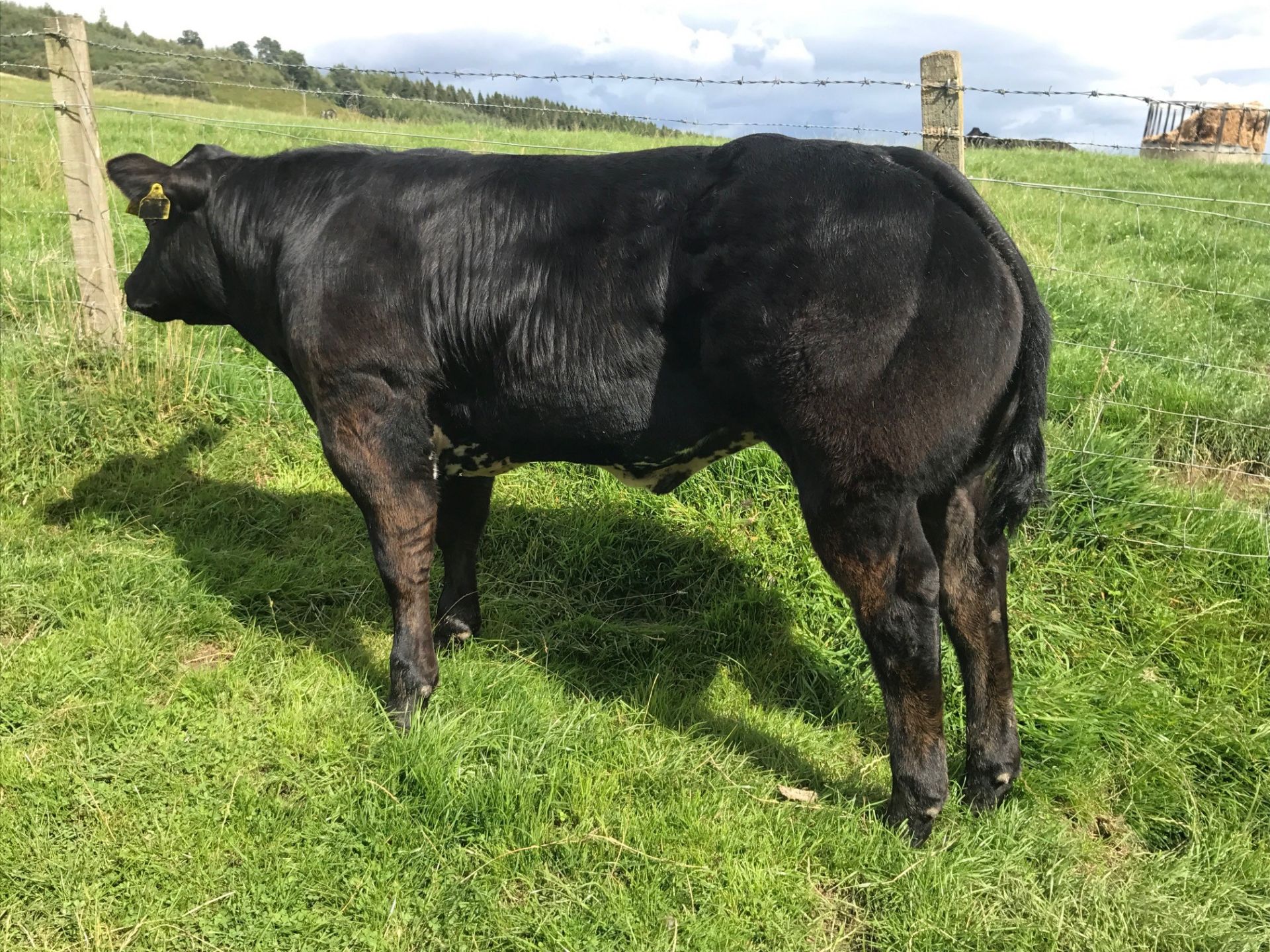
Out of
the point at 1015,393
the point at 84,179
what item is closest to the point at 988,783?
the point at 1015,393

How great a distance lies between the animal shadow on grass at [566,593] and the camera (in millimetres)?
3721

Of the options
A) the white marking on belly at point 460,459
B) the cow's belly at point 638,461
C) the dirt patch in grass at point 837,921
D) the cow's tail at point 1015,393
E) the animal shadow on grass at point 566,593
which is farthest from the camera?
the animal shadow on grass at point 566,593

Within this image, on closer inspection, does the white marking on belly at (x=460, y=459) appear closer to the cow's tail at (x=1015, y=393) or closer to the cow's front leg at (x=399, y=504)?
the cow's front leg at (x=399, y=504)

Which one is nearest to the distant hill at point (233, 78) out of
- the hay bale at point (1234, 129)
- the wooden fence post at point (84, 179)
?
the wooden fence post at point (84, 179)

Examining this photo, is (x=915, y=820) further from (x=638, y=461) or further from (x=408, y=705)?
(x=408, y=705)

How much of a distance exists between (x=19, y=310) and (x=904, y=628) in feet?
20.8

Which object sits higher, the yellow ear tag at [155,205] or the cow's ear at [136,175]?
the cow's ear at [136,175]

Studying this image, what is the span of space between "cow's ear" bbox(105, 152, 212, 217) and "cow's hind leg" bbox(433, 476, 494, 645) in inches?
68.9

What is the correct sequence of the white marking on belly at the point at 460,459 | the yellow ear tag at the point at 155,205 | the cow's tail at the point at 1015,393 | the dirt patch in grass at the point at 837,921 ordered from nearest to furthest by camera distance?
the dirt patch in grass at the point at 837,921, the cow's tail at the point at 1015,393, the white marking on belly at the point at 460,459, the yellow ear tag at the point at 155,205

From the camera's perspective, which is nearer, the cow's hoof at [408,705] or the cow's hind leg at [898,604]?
the cow's hind leg at [898,604]

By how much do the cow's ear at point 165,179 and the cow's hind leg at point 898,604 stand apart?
10.3 feet

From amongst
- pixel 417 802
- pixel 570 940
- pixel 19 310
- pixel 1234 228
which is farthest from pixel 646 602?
pixel 1234 228

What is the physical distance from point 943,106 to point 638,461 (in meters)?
2.68

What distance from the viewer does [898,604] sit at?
2.80m
